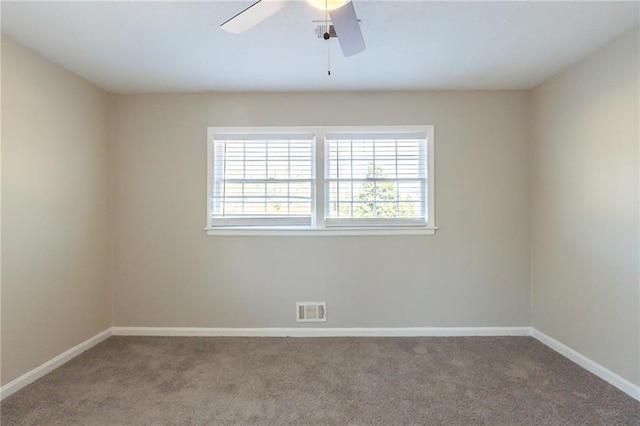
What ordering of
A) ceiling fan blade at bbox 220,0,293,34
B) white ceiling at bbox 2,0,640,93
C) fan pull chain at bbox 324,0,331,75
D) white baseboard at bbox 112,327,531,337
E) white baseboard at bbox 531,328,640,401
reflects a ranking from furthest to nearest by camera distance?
white baseboard at bbox 112,327,531,337 < white baseboard at bbox 531,328,640,401 < white ceiling at bbox 2,0,640,93 < fan pull chain at bbox 324,0,331,75 < ceiling fan blade at bbox 220,0,293,34

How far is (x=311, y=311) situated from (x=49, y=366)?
2.15 metres

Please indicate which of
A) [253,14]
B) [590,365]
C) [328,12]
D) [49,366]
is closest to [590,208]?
[590,365]

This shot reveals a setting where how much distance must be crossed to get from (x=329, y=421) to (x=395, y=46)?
2515 millimetres

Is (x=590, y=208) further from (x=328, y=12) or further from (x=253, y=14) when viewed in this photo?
(x=253, y=14)

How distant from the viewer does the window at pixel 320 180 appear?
333 cm

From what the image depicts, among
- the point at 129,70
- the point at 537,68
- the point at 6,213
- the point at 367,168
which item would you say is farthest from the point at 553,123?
the point at 6,213

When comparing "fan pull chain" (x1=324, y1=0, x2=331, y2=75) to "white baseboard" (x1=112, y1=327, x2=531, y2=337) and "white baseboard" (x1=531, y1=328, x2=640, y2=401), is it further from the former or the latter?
"white baseboard" (x1=531, y1=328, x2=640, y2=401)

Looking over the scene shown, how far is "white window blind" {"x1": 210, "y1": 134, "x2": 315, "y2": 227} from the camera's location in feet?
11.0

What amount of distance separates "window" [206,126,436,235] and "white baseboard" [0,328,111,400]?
1449mm

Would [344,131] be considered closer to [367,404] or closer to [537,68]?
[537,68]

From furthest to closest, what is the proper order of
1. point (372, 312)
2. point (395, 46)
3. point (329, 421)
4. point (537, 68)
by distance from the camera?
point (372, 312) < point (537, 68) < point (395, 46) < point (329, 421)

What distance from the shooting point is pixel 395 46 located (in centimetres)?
241

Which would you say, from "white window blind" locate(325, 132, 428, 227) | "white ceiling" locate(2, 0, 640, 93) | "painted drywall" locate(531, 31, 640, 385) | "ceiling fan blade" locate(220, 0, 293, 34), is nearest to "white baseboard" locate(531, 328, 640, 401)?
"painted drywall" locate(531, 31, 640, 385)

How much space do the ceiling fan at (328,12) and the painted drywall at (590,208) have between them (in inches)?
78.1
